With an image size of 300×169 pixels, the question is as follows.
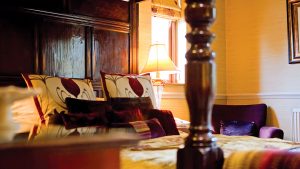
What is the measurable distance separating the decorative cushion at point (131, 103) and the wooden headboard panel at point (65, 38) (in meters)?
0.48

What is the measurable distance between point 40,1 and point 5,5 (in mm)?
295

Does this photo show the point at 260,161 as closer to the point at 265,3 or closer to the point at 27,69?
the point at 27,69

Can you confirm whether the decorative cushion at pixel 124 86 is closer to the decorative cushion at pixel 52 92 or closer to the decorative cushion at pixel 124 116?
the decorative cushion at pixel 52 92

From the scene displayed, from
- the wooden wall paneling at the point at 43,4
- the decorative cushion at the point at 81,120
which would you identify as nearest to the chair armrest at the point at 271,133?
the decorative cushion at the point at 81,120

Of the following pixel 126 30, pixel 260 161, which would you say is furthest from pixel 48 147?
pixel 126 30

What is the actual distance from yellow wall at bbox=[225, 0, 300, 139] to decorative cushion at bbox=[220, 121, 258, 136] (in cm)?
54

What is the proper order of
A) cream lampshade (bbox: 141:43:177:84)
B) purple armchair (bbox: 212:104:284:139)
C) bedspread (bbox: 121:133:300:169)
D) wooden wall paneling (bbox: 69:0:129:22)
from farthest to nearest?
1. purple armchair (bbox: 212:104:284:139)
2. cream lampshade (bbox: 141:43:177:84)
3. wooden wall paneling (bbox: 69:0:129:22)
4. bedspread (bbox: 121:133:300:169)

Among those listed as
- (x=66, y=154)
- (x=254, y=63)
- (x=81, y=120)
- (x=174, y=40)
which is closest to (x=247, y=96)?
(x=254, y=63)

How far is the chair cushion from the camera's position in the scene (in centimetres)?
414

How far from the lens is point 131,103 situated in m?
2.80

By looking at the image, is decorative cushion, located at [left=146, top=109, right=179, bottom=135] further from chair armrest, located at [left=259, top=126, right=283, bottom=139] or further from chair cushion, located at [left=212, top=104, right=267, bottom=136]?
chair cushion, located at [left=212, top=104, right=267, bottom=136]

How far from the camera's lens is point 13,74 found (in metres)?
2.70

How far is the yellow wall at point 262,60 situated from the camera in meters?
4.29

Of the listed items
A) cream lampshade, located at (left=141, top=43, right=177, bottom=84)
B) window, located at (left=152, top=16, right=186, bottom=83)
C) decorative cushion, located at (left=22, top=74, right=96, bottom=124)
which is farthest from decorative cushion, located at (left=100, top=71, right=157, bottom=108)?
window, located at (left=152, top=16, right=186, bottom=83)
